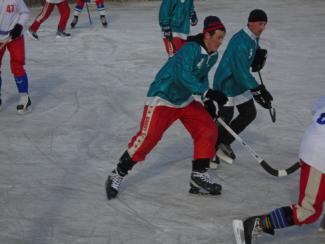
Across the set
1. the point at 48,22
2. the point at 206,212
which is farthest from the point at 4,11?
the point at 48,22

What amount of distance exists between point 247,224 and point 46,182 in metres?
1.98

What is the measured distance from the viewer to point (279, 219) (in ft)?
12.7

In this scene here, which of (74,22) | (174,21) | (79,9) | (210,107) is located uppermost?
(210,107)

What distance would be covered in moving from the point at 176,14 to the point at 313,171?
15.8 feet

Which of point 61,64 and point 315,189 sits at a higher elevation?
point 315,189

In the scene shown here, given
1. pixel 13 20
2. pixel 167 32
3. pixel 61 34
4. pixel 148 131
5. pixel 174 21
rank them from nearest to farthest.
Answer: pixel 148 131 → pixel 13 20 → pixel 167 32 → pixel 174 21 → pixel 61 34

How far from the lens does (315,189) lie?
3738mm

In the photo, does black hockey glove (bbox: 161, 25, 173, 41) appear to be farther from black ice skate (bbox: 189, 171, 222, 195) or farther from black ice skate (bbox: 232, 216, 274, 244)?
black ice skate (bbox: 232, 216, 274, 244)

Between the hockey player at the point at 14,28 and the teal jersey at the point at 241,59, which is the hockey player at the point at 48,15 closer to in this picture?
the hockey player at the point at 14,28

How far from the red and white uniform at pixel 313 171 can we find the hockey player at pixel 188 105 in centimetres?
112

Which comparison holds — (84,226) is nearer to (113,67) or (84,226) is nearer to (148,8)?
(113,67)

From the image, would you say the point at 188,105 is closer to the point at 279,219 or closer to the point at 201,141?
the point at 201,141

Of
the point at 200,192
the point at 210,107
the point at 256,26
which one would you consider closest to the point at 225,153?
the point at 200,192

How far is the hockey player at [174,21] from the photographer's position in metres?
8.13
